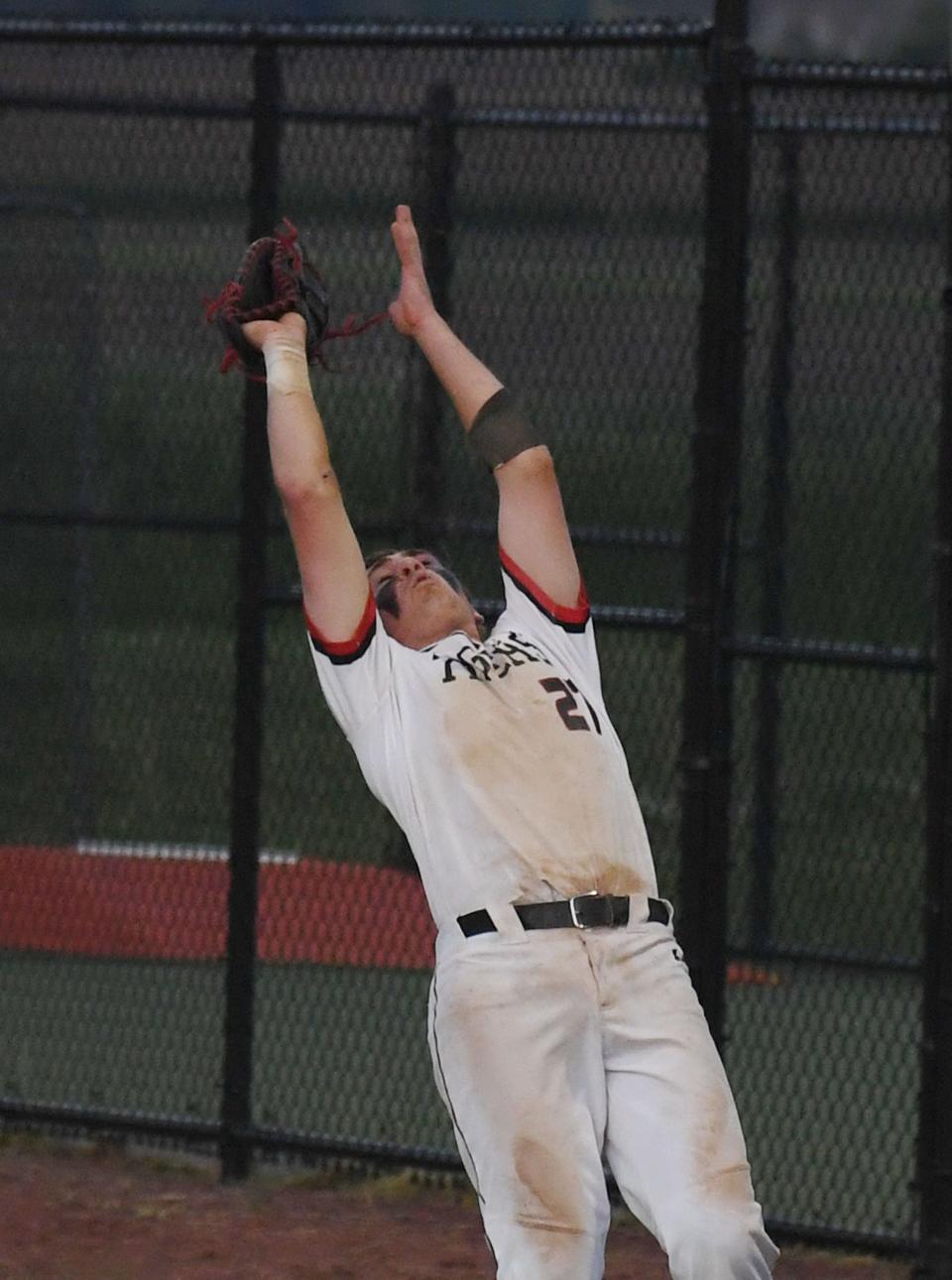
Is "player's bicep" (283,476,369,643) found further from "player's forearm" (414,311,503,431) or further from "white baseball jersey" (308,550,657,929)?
"player's forearm" (414,311,503,431)

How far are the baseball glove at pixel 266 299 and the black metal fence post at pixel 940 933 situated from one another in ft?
4.60

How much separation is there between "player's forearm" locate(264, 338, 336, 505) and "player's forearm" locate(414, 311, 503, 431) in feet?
1.38

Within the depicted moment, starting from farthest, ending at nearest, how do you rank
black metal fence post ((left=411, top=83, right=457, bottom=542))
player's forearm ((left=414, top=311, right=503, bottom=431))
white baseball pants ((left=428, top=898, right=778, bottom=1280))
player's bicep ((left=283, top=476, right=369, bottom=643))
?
black metal fence post ((left=411, top=83, right=457, bottom=542)), player's forearm ((left=414, top=311, right=503, bottom=431)), player's bicep ((left=283, top=476, right=369, bottom=643)), white baseball pants ((left=428, top=898, right=778, bottom=1280))

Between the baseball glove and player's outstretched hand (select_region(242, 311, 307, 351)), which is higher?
the baseball glove

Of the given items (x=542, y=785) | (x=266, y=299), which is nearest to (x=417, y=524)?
(x=266, y=299)

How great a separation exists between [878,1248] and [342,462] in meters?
5.22

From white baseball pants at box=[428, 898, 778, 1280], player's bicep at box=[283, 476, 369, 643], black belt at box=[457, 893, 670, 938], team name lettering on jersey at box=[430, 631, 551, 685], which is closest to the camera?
white baseball pants at box=[428, 898, 778, 1280]

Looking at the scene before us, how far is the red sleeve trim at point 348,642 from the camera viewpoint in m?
4.50

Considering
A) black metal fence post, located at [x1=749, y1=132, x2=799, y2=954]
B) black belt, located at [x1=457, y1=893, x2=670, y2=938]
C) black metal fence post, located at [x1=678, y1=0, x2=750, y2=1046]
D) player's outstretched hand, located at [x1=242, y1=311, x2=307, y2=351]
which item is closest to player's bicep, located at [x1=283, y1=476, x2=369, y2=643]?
player's outstretched hand, located at [x1=242, y1=311, x2=307, y2=351]

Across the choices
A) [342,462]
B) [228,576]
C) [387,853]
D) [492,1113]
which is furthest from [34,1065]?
[228,576]

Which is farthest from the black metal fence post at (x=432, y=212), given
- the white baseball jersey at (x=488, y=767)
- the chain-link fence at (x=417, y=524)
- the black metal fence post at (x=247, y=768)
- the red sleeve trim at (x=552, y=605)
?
the white baseball jersey at (x=488, y=767)

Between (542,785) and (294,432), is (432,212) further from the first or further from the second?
(542,785)

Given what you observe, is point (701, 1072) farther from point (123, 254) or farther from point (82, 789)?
point (123, 254)

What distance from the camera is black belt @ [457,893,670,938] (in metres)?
4.34
